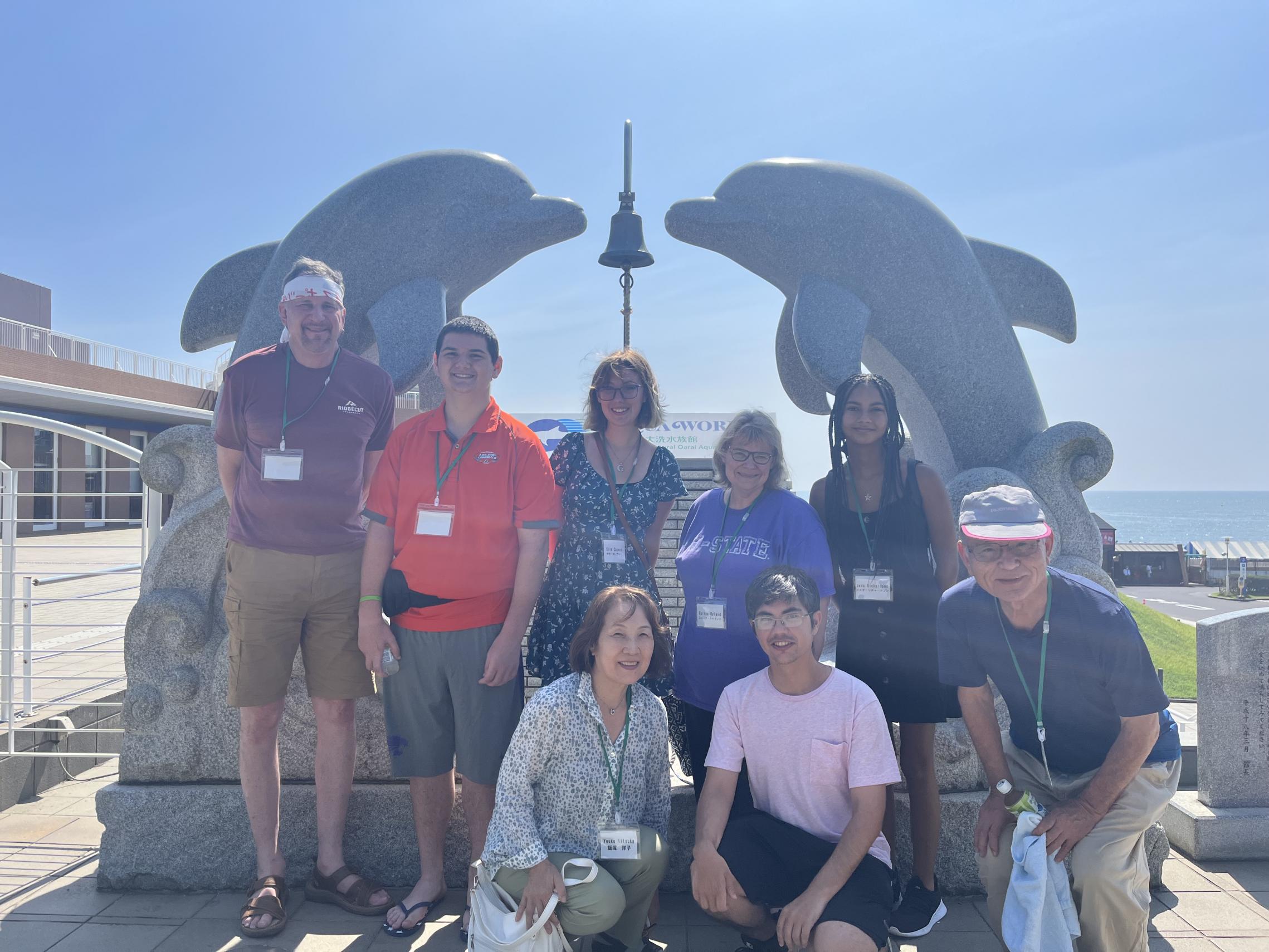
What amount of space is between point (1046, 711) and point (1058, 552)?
66.5 inches

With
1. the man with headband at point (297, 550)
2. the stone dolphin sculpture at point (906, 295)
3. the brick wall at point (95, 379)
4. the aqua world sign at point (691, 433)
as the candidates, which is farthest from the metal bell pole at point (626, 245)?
the brick wall at point (95, 379)

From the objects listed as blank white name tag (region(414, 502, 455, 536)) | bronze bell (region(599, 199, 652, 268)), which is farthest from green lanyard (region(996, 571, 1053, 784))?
bronze bell (region(599, 199, 652, 268))

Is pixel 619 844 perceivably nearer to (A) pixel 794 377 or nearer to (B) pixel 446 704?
(B) pixel 446 704

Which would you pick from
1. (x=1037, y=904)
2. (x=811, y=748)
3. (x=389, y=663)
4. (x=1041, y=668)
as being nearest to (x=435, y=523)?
(x=389, y=663)

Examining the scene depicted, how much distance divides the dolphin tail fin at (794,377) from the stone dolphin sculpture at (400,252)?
151 centimetres

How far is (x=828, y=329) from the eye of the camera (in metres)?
4.65

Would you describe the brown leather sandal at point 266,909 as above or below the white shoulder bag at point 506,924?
below

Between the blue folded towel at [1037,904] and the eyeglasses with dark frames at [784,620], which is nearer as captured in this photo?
the blue folded towel at [1037,904]

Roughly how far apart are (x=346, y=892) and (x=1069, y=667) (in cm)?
245

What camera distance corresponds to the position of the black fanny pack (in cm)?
270

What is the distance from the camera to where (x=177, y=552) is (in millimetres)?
3461

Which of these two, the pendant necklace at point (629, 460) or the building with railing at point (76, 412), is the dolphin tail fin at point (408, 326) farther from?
the building with railing at point (76, 412)

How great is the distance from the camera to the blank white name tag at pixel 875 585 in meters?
2.65

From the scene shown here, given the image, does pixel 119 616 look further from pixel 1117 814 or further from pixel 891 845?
→ pixel 1117 814
